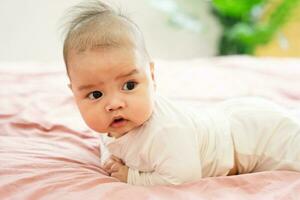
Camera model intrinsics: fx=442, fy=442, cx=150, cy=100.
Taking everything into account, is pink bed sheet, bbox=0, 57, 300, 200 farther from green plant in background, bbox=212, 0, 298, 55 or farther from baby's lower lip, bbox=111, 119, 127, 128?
green plant in background, bbox=212, 0, 298, 55

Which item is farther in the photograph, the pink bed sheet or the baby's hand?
the baby's hand

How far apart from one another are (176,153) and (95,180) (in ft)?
0.66

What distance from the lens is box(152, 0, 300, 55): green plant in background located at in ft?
10.7

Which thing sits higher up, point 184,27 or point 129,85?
point 129,85

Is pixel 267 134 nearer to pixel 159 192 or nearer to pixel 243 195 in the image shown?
pixel 243 195

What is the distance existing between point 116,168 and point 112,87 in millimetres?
235

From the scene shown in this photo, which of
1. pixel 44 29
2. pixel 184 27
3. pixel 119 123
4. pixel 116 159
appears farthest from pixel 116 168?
pixel 184 27

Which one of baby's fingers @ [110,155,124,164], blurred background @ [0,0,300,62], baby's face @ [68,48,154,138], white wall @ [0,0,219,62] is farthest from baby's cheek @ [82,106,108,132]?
blurred background @ [0,0,300,62]

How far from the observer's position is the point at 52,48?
3.06 metres

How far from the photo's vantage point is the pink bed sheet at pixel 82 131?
3.24 ft

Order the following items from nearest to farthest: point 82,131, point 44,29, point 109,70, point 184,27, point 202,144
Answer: point 109,70, point 202,144, point 82,131, point 44,29, point 184,27

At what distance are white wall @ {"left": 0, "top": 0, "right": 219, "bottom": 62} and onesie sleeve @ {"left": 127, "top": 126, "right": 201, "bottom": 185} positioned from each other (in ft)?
5.33

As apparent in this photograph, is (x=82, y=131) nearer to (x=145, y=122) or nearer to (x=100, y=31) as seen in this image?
(x=145, y=122)

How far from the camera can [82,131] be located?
1407 mm
